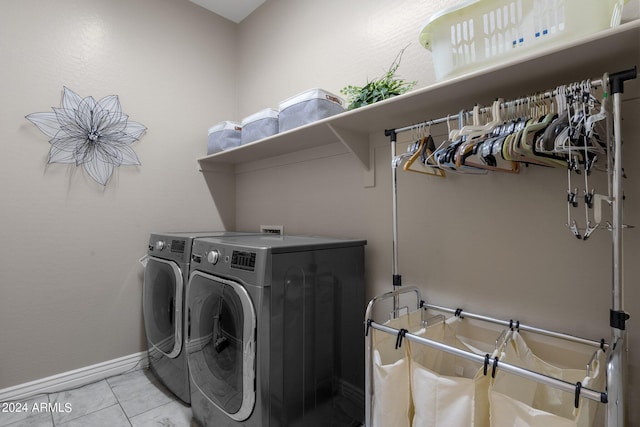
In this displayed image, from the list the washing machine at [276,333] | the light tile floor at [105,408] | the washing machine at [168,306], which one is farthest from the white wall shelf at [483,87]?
the light tile floor at [105,408]

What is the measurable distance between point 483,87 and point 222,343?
1.53m

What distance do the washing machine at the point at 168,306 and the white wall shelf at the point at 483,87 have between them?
0.85m

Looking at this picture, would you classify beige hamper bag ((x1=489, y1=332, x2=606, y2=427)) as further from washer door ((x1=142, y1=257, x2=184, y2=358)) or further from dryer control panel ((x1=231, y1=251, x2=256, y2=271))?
washer door ((x1=142, y1=257, x2=184, y2=358))

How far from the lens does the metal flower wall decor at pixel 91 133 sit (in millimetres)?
2057

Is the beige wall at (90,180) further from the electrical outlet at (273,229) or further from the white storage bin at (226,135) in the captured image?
the electrical outlet at (273,229)

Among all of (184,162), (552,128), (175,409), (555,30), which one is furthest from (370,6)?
(175,409)

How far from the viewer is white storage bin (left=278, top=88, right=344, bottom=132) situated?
1.73 metres

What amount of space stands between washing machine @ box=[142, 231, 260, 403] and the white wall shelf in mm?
849

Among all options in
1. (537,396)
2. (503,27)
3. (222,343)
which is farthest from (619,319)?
(222,343)

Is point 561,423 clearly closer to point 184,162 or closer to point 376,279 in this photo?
point 376,279

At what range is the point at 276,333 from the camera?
1319 mm

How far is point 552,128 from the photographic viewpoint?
2.96 feet

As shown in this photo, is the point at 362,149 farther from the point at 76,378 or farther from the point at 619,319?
the point at 76,378

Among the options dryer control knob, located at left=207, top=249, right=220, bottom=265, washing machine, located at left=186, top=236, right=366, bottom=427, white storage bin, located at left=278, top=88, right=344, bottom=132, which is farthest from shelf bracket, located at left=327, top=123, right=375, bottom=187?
dryer control knob, located at left=207, top=249, right=220, bottom=265
